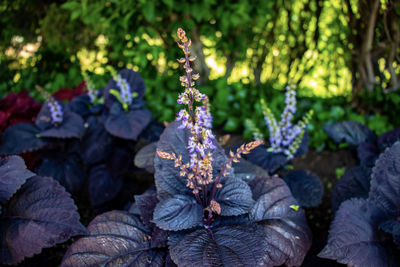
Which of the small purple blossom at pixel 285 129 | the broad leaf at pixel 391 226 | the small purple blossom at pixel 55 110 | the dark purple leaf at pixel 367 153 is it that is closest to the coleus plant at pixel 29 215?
the small purple blossom at pixel 55 110

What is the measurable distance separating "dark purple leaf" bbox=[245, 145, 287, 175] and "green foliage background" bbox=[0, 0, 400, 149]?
39.6 inches

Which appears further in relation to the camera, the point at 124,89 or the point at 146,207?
the point at 124,89

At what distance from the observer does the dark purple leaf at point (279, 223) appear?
1246mm

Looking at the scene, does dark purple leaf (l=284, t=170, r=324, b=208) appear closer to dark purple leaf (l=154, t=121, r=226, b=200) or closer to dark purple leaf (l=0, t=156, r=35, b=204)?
dark purple leaf (l=154, t=121, r=226, b=200)

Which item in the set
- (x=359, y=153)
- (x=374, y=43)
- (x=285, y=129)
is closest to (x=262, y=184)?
(x=285, y=129)

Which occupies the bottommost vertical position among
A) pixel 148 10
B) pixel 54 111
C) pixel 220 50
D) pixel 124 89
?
pixel 54 111

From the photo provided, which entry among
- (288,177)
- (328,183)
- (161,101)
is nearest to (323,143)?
(328,183)

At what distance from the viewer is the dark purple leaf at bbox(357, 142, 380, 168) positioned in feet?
5.82

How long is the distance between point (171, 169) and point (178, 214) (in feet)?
0.66

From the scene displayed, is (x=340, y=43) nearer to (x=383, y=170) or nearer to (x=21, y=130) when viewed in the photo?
(x=383, y=170)

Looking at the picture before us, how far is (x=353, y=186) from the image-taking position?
5.32ft

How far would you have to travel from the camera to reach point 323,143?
8.73 feet

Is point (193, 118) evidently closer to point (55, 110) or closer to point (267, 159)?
point (267, 159)

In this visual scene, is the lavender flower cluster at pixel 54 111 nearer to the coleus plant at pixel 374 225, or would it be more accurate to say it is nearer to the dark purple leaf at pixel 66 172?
the dark purple leaf at pixel 66 172
